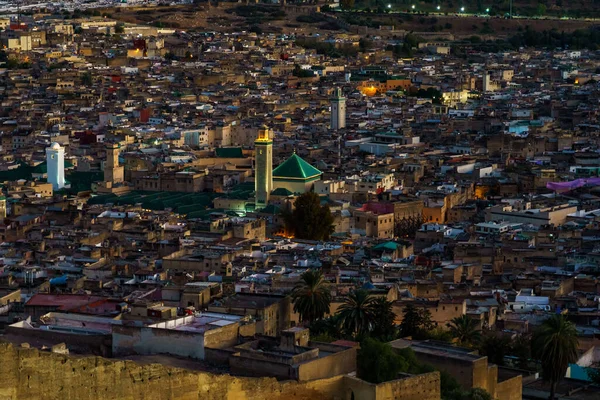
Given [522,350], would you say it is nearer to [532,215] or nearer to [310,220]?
[310,220]

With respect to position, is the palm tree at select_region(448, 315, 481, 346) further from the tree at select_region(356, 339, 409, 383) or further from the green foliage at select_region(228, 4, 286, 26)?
the green foliage at select_region(228, 4, 286, 26)

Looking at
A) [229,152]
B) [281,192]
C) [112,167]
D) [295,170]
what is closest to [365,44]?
[229,152]

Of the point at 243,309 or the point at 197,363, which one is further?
the point at 243,309

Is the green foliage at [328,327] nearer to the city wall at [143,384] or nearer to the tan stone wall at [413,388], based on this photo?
the tan stone wall at [413,388]

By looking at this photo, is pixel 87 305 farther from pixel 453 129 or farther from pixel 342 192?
pixel 453 129

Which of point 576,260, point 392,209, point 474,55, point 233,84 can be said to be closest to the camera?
point 576,260

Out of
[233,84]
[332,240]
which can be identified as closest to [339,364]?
[332,240]
